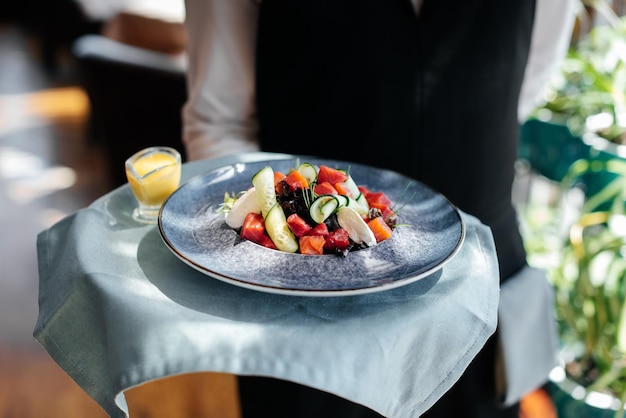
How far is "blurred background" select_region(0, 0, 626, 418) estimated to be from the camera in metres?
1.86

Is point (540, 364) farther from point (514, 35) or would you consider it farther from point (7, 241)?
point (7, 241)

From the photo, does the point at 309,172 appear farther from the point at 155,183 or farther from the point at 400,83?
the point at 400,83

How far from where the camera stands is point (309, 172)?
3.05ft

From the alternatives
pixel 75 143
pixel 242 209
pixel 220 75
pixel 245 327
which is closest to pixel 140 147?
pixel 75 143

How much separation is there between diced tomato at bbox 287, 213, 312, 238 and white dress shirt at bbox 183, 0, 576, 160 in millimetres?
442

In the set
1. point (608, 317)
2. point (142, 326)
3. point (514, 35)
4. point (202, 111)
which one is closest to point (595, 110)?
point (608, 317)

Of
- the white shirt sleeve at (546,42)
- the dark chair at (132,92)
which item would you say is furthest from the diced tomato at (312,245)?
the dark chair at (132,92)

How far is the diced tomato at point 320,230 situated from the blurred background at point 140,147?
42.8 inches

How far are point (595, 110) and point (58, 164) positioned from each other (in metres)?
2.96

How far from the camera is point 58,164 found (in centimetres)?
372

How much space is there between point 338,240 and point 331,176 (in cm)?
15

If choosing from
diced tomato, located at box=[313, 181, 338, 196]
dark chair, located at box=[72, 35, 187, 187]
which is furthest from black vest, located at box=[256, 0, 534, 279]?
dark chair, located at box=[72, 35, 187, 187]

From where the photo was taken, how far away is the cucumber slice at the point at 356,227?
804 mm

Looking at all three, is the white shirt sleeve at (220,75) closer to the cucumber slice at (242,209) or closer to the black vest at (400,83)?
the black vest at (400,83)
